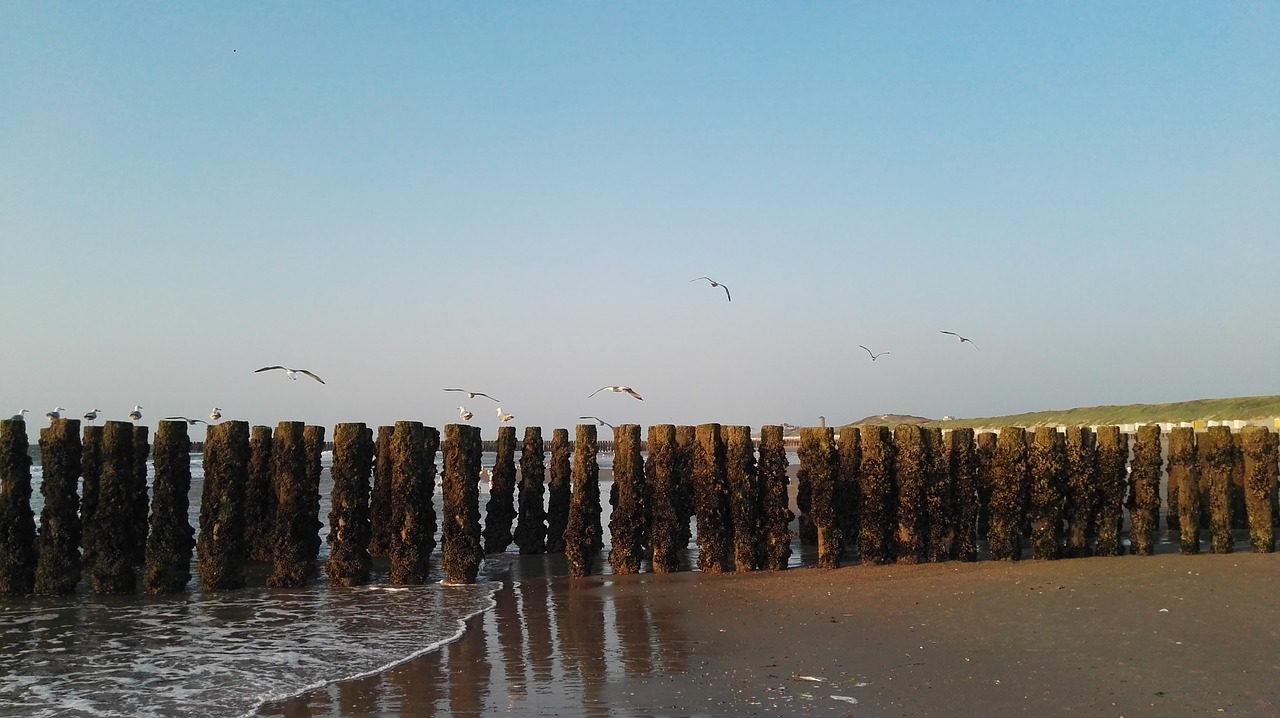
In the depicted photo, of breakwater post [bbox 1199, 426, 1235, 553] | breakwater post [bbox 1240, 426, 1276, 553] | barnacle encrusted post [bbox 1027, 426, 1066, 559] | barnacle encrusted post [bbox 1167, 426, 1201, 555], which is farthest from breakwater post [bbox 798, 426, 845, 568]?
breakwater post [bbox 1240, 426, 1276, 553]

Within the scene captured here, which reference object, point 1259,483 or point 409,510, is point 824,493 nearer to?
point 409,510

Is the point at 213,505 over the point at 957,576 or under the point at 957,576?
over

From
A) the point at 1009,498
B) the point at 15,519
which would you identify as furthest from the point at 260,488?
the point at 1009,498

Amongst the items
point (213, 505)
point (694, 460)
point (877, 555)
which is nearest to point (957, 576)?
point (877, 555)

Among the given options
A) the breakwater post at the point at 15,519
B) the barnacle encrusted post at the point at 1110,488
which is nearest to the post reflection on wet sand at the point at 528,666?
the barnacle encrusted post at the point at 1110,488

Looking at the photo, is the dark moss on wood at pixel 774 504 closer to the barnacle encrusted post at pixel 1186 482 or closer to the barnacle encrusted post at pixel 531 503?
the barnacle encrusted post at pixel 531 503

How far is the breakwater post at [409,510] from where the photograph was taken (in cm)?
1117

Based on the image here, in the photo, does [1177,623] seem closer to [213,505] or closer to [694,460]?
[694,460]

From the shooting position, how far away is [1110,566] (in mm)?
10328

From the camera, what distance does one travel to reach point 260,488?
11.7m

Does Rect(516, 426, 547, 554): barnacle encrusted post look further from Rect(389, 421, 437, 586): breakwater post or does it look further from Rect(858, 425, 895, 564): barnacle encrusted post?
Rect(858, 425, 895, 564): barnacle encrusted post

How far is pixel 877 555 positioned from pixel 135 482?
27.7 ft

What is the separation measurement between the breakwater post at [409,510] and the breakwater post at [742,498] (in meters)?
2.89

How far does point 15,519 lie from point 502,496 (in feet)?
18.4
